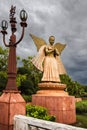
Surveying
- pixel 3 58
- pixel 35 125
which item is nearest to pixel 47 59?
pixel 35 125

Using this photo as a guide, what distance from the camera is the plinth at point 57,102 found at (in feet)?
39.3

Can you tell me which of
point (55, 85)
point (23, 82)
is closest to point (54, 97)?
point (55, 85)

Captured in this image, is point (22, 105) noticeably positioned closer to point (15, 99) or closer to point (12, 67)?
point (15, 99)

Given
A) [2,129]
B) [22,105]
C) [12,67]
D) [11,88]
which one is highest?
[12,67]

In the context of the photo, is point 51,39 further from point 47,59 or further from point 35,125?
point 35,125

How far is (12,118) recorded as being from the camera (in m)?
7.07

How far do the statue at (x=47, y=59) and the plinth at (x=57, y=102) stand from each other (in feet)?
2.65

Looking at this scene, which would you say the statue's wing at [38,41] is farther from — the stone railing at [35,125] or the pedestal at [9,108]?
the stone railing at [35,125]

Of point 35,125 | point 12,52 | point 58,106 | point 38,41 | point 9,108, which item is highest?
point 38,41

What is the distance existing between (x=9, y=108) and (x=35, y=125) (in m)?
1.59

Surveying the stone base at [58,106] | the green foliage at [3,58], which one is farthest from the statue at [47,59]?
the green foliage at [3,58]

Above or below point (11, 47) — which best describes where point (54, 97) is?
below

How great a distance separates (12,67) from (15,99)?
3.24ft

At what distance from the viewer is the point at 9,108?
7090mm
